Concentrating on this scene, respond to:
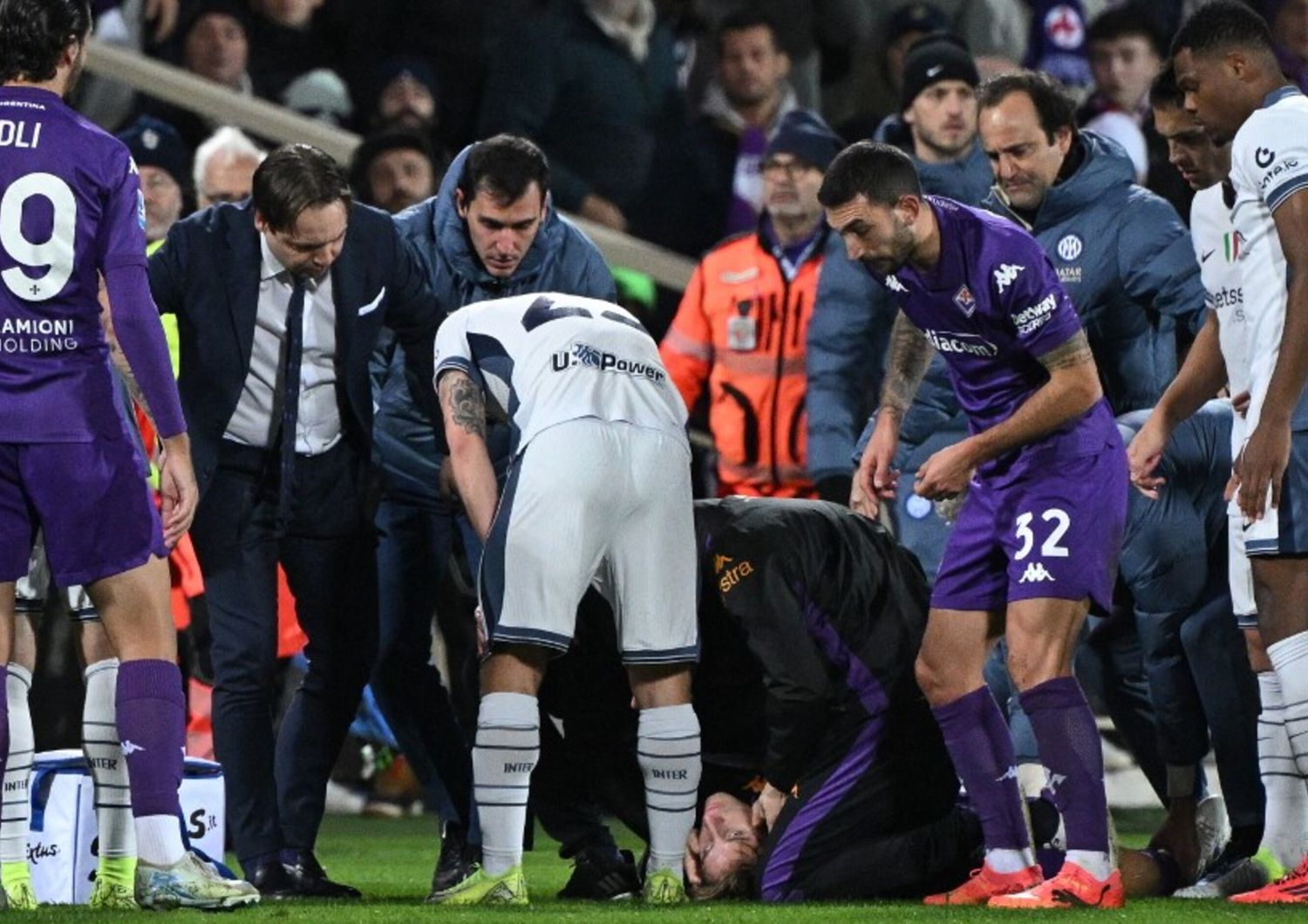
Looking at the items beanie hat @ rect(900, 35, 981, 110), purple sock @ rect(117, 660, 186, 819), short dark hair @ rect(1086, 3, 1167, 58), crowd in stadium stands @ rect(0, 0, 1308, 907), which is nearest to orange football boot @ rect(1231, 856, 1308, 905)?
crowd in stadium stands @ rect(0, 0, 1308, 907)

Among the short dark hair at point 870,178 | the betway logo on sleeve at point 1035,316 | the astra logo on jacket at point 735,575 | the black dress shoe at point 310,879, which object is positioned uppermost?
the short dark hair at point 870,178

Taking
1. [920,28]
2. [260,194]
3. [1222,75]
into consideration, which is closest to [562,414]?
[260,194]

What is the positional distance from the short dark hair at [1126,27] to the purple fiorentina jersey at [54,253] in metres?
6.51

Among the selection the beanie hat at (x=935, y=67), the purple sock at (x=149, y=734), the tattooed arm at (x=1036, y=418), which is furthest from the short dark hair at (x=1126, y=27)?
the purple sock at (x=149, y=734)

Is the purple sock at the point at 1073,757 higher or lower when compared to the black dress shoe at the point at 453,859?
higher

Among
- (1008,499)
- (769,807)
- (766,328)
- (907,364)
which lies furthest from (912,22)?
(1008,499)

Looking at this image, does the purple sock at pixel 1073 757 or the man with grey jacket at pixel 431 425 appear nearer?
the purple sock at pixel 1073 757

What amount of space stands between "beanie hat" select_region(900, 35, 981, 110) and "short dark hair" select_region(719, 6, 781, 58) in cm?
169

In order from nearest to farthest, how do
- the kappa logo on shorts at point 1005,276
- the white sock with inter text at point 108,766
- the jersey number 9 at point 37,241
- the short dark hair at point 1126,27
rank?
1. the jersey number 9 at point 37,241
2. the kappa logo on shorts at point 1005,276
3. the white sock with inter text at point 108,766
4. the short dark hair at point 1126,27

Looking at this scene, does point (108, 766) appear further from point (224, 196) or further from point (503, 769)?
point (224, 196)

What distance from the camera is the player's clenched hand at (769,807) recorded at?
6230 millimetres

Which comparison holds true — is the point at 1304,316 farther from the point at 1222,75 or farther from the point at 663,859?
the point at 663,859

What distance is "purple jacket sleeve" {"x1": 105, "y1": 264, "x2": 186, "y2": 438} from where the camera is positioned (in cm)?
521

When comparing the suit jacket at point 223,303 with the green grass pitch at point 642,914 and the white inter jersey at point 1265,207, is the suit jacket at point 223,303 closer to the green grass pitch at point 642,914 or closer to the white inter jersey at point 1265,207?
the green grass pitch at point 642,914
